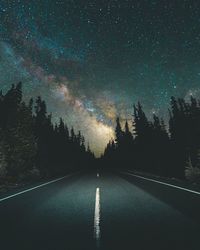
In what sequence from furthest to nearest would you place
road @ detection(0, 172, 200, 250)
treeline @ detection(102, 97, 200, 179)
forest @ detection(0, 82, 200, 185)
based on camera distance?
treeline @ detection(102, 97, 200, 179)
forest @ detection(0, 82, 200, 185)
road @ detection(0, 172, 200, 250)

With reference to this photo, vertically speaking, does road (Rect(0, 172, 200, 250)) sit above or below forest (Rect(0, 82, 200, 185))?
below

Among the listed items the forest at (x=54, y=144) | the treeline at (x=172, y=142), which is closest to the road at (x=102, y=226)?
the forest at (x=54, y=144)

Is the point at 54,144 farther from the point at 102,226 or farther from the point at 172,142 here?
the point at 102,226

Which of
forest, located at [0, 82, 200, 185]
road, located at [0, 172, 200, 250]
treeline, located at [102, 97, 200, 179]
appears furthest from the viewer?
treeline, located at [102, 97, 200, 179]

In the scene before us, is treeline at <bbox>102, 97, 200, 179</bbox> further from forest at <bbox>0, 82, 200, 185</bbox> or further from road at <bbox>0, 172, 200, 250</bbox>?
road at <bbox>0, 172, 200, 250</bbox>

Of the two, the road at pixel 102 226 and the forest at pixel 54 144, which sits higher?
the forest at pixel 54 144

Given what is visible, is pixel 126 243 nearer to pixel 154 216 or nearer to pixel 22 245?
pixel 22 245

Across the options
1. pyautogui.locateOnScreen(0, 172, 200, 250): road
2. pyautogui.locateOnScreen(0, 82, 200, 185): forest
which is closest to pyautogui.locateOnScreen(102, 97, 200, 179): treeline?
pyautogui.locateOnScreen(0, 82, 200, 185): forest

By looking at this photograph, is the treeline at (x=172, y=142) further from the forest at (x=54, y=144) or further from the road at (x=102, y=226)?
the road at (x=102, y=226)

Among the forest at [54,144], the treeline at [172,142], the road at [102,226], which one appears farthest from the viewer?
the treeline at [172,142]

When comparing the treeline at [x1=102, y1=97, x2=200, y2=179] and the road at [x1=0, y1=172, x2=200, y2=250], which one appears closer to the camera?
the road at [x1=0, y1=172, x2=200, y2=250]

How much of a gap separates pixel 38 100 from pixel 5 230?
6750 cm

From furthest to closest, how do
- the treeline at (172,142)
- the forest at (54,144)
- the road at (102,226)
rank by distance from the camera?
the treeline at (172,142), the forest at (54,144), the road at (102,226)

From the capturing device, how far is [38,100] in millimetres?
71562
